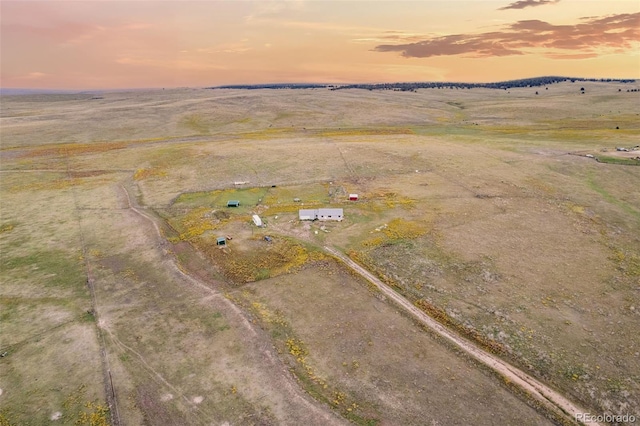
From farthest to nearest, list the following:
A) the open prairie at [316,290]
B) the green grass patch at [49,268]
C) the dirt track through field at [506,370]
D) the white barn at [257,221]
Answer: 1. the white barn at [257,221]
2. the green grass patch at [49,268]
3. the open prairie at [316,290]
4. the dirt track through field at [506,370]

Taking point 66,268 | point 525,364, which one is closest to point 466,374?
point 525,364

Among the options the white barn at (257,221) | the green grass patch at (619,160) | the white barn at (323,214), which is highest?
the green grass patch at (619,160)

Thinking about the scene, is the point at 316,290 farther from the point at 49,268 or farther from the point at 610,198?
the point at 610,198

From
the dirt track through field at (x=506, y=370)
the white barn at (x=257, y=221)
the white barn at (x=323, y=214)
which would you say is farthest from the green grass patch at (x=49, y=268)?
the dirt track through field at (x=506, y=370)

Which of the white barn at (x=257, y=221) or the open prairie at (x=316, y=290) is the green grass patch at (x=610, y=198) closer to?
the open prairie at (x=316, y=290)

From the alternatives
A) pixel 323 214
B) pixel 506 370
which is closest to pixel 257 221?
pixel 323 214

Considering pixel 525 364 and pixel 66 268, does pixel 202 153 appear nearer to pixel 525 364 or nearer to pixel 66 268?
pixel 66 268

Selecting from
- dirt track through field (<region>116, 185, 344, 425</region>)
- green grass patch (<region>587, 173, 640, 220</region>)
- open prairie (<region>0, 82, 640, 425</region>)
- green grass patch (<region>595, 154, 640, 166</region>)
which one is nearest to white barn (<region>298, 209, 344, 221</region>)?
open prairie (<region>0, 82, 640, 425</region>)
